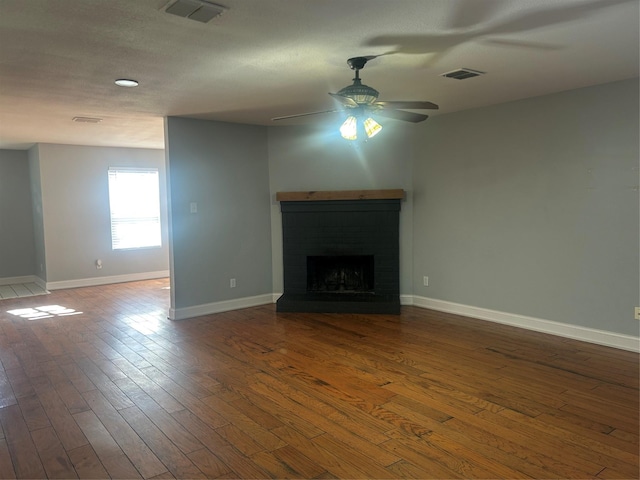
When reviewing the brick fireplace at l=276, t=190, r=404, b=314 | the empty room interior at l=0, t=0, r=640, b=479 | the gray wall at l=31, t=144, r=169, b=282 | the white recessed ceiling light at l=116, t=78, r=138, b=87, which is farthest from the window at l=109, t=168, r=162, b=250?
the white recessed ceiling light at l=116, t=78, r=138, b=87

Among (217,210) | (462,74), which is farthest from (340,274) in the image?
(462,74)

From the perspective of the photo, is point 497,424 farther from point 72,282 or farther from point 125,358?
point 72,282

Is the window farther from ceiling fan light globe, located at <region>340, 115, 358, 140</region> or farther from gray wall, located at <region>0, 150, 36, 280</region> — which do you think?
ceiling fan light globe, located at <region>340, 115, 358, 140</region>

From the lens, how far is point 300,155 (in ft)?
18.7

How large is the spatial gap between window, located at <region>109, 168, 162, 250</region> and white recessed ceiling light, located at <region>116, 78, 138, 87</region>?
14.6ft

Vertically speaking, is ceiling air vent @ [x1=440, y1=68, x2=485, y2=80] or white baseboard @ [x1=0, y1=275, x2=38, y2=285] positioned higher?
ceiling air vent @ [x1=440, y1=68, x2=485, y2=80]

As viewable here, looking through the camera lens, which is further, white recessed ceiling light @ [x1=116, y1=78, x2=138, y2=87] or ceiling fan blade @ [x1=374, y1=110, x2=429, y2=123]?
white recessed ceiling light @ [x1=116, y1=78, x2=138, y2=87]

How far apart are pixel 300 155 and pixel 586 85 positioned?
10.4ft

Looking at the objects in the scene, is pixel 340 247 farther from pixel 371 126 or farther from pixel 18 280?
pixel 18 280

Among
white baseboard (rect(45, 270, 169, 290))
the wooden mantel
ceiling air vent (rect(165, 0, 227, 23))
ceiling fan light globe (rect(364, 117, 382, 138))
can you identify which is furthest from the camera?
white baseboard (rect(45, 270, 169, 290))

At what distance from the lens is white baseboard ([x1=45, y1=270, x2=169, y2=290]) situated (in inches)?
283

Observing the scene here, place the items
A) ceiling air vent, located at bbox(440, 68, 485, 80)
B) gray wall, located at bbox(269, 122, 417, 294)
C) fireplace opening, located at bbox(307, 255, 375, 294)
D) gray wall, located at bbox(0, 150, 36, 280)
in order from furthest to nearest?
gray wall, located at bbox(0, 150, 36, 280)
fireplace opening, located at bbox(307, 255, 375, 294)
gray wall, located at bbox(269, 122, 417, 294)
ceiling air vent, located at bbox(440, 68, 485, 80)

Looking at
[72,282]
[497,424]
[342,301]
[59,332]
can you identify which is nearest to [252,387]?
[497,424]

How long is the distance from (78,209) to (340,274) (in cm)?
457
